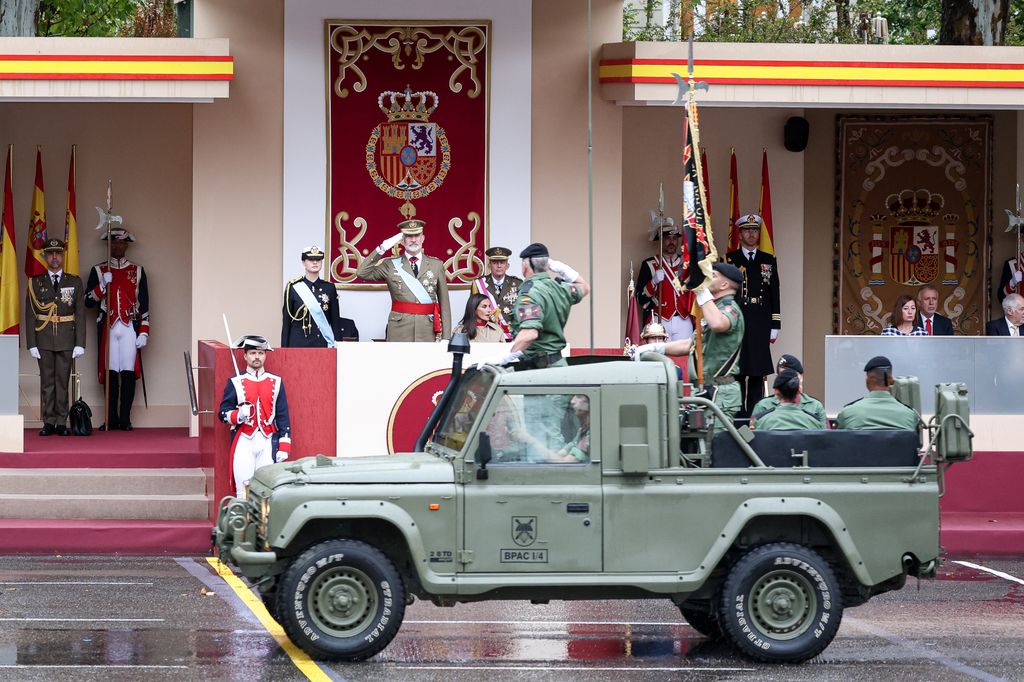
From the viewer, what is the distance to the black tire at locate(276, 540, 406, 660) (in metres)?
9.35

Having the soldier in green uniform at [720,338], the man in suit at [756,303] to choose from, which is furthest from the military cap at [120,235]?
the soldier in green uniform at [720,338]

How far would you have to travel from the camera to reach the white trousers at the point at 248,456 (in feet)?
46.3

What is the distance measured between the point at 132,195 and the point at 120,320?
5.02 feet

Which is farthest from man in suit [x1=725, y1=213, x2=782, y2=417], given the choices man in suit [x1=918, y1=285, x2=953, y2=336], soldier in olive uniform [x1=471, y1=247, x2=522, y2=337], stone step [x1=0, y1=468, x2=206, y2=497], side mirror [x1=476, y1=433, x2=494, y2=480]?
side mirror [x1=476, y1=433, x2=494, y2=480]

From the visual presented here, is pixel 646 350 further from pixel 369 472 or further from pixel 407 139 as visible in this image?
pixel 407 139

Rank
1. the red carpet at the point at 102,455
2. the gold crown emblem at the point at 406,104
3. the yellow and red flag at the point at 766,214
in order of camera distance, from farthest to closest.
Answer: the yellow and red flag at the point at 766,214, the gold crown emblem at the point at 406,104, the red carpet at the point at 102,455

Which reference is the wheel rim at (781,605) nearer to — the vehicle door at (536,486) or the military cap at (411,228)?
the vehicle door at (536,486)

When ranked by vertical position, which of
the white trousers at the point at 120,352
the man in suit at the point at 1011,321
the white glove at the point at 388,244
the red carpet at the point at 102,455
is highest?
the white glove at the point at 388,244

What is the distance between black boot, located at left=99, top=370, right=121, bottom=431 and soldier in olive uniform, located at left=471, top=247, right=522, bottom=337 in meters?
4.20

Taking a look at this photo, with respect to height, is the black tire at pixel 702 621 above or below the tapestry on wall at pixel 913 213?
below

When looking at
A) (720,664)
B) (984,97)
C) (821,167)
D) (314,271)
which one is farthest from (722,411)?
(821,167)

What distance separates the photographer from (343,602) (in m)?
9.39

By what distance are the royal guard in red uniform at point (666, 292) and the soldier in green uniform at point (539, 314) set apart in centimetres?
716

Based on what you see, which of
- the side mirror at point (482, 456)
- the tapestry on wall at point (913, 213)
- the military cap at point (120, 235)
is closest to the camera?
the side mirror at point (482, 456)
